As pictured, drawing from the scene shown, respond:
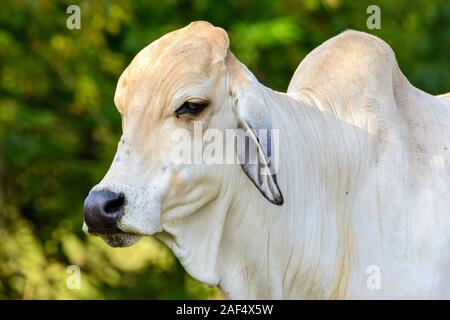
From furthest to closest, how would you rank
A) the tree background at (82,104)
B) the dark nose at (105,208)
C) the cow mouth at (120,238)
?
the tree background at (82,104), the cow mouth at (120,238), the dark nose at (105,208)

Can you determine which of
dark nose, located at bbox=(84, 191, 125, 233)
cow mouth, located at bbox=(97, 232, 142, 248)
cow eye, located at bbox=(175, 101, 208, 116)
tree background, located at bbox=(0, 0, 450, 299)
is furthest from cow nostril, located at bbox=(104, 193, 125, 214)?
tree background, located at bbox=(0, 0, 450, 299)

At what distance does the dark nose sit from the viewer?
16.6 ft

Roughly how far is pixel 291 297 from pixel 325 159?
668 millimetres

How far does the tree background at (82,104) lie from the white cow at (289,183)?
6029mm

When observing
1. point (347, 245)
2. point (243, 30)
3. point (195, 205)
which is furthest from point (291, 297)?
point (243, 30)

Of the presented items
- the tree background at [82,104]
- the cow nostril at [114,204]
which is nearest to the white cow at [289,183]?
the cow nostril at [114,204]

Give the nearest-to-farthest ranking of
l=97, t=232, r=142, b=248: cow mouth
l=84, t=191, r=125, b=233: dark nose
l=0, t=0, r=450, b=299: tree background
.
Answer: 1. l=84, t=191, r=125, b=233: dark nose
2. l=97, t=232, r=142, b=248: cow mouth
3. l=0, t=0, r=450, b=299: tree background

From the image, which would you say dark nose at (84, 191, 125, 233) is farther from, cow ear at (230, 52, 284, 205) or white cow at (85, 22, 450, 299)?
cow ear at (230, 52, 284, 205)

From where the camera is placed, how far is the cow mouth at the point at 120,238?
17.1ft

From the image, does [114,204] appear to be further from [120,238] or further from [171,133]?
[171,133]

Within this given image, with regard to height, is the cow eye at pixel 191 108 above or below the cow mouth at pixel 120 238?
above

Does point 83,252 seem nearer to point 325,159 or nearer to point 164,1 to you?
point 164,1

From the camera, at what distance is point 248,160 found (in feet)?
17.5

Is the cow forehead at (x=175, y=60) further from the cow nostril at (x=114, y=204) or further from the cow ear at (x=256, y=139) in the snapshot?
the cow nostril at (x=114, y=204)
